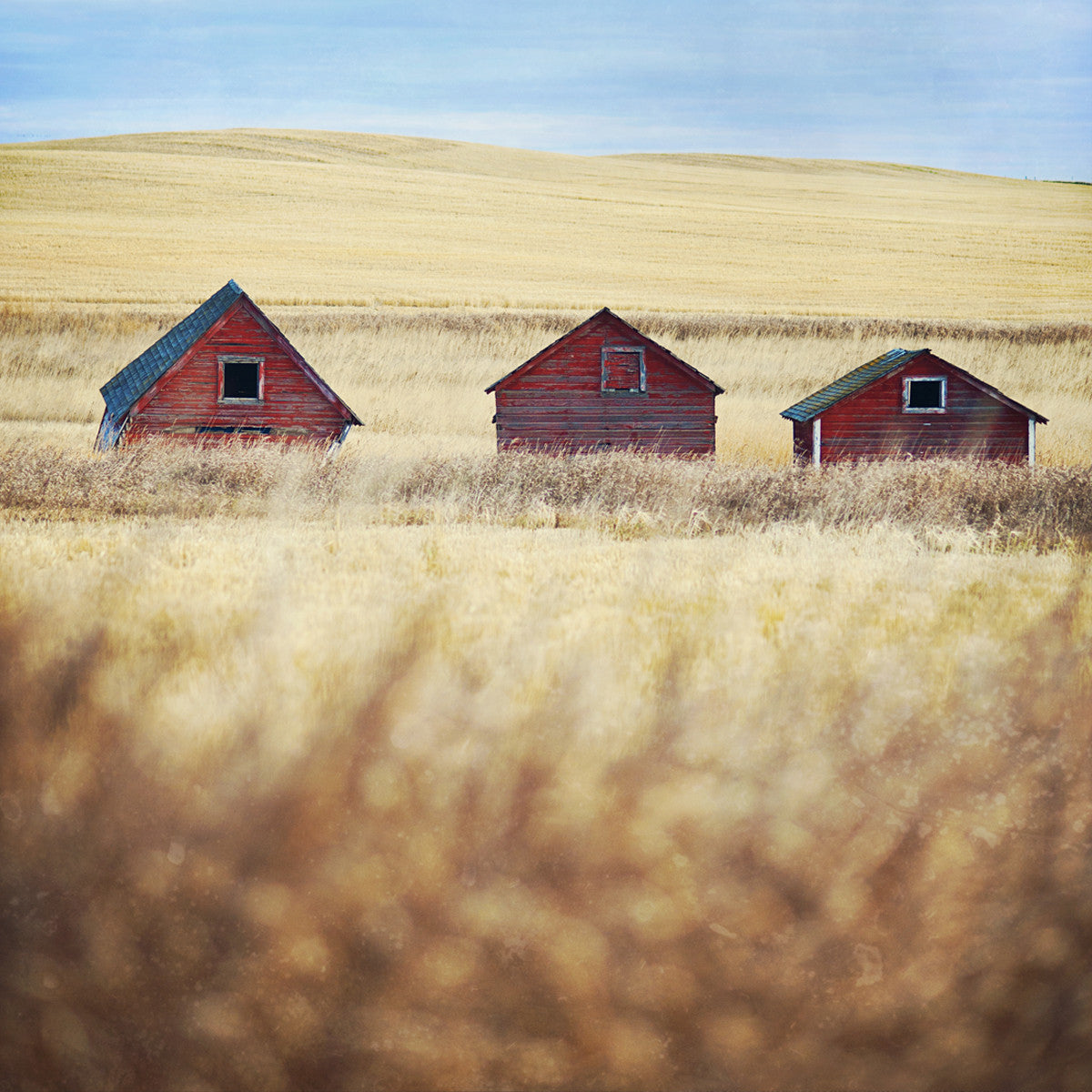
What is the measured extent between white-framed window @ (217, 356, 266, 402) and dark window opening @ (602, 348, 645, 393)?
5824 mm

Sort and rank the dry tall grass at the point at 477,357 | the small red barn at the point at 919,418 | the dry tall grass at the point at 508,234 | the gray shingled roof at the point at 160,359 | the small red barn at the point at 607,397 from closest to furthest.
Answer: the gray shingled roof at the point at 160,359 → the small red barn at the point at 919,418 → the small red barn at the point at 607,397 → the dry tall grass at the point at 477,357 → the dry tall grass at the point at 508,234

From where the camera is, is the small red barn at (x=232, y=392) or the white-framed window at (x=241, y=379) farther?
the white-framed window at (x=241, y=379)

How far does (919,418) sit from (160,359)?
12681 millimetres

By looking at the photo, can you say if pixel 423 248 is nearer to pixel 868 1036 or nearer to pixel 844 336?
pixel 844 336

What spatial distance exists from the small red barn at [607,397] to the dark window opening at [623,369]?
0.02 meters

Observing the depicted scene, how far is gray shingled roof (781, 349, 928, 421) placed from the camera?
55.7 feet

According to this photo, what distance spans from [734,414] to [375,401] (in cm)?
821

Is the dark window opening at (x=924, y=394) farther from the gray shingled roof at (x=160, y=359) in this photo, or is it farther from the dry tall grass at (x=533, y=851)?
the dry tall grass at (x=533, y=851)

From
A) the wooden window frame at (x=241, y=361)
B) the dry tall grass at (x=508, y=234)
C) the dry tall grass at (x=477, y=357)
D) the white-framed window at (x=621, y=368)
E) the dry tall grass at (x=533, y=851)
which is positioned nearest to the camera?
the dry tall grass at (x=533, y=851)

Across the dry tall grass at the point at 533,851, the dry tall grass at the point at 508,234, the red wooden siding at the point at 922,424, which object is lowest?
the dry tall grass at the point at 533,851

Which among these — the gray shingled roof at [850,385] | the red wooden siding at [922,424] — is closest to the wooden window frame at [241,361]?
the gray shingled roof at [850,385]

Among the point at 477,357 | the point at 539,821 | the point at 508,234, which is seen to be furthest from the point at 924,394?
the point at 508,234

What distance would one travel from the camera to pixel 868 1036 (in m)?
3.36

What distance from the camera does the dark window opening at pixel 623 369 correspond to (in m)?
17.8
